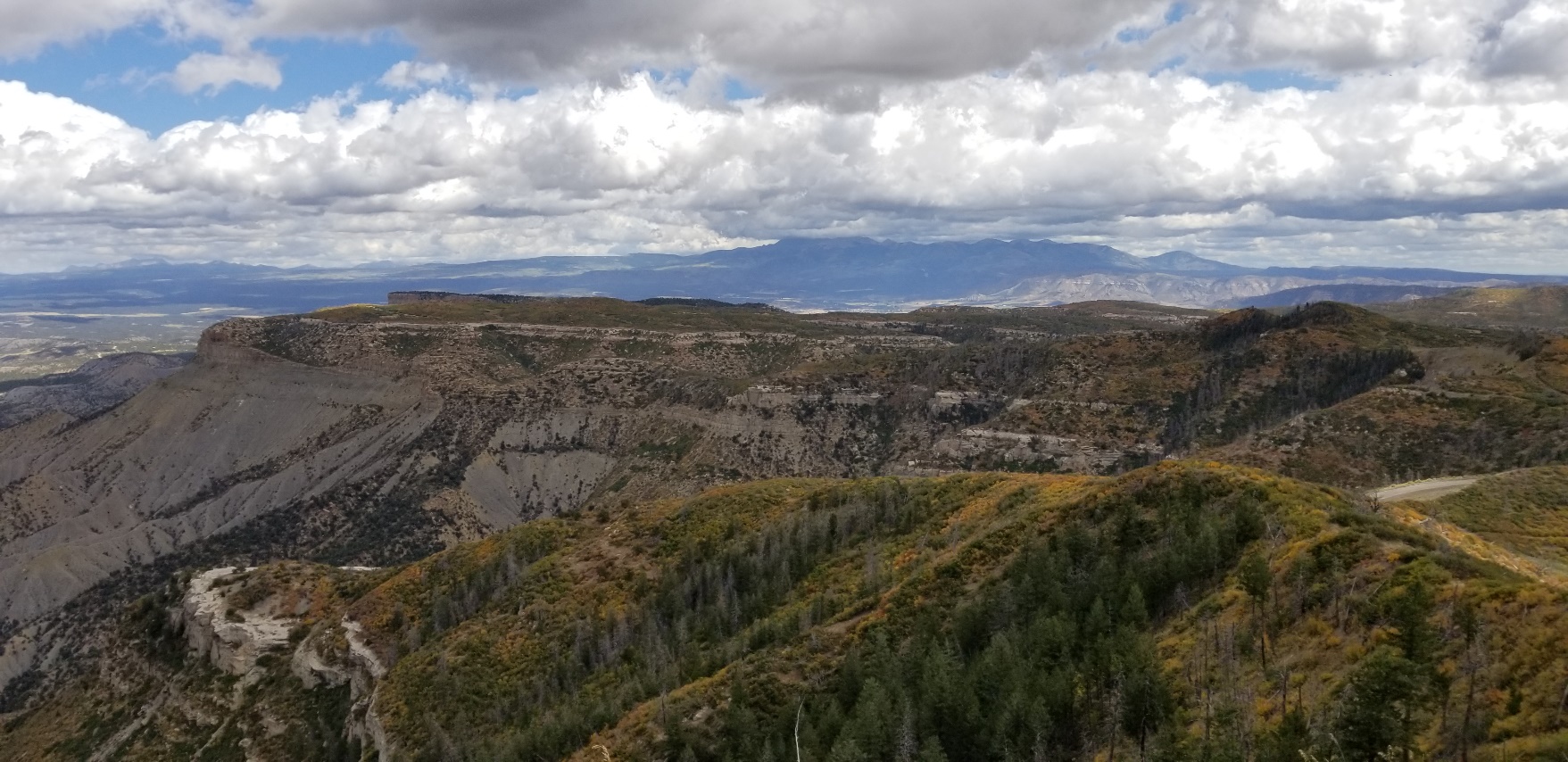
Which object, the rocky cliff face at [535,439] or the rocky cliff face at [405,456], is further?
the rocky cliff face at [405,456]

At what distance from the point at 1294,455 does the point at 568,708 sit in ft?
263

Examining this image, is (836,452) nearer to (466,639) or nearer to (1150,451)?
(1150,451)

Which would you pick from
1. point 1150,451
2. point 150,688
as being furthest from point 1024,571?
point 1150,451

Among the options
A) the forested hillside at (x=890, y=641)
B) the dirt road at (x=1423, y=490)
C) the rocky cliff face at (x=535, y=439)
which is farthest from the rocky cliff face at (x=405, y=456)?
the forested hillside at (x=890, y=641)

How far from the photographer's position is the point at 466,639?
63344 millimetres

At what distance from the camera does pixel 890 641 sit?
141 feet

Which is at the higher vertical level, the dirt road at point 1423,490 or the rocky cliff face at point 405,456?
the dirt road at point 1423,490

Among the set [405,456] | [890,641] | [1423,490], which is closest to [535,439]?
[405,456]

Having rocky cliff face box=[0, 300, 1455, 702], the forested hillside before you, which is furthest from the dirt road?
rocky cliff face box=[0, 300, 1455, 702]

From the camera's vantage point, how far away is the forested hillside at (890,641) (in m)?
23.5

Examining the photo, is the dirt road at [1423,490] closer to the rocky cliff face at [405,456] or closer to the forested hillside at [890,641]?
the forested hillside at [890,641]

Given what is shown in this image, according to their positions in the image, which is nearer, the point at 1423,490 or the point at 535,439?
the point at 1423,490

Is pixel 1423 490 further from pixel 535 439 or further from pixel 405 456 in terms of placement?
pixel 405 456

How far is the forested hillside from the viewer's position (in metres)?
23.5
